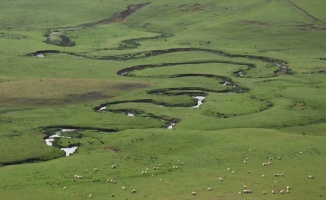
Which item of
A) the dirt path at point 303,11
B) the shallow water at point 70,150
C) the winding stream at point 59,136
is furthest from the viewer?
the dirt path at point 303,11

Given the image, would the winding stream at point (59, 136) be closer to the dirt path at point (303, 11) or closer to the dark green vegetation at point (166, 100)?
the dark green vegetation at point (166, 100)

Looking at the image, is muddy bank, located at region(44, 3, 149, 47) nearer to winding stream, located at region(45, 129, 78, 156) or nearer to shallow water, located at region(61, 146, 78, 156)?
A: winding stream, located at region(45, 129, 78, 156)

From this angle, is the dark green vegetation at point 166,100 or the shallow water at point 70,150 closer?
the dark green vegetation at point 166,100

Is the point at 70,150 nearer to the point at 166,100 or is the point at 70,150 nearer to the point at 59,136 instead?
the point at 59,136

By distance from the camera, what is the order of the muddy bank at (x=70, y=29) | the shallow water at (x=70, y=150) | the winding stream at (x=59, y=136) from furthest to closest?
the muddy bank at (x=70, y=29) < the winding stream at (x=59, y=136) < the shallow water at (x=70, y=150)

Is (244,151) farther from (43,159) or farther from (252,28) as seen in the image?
(252,28)

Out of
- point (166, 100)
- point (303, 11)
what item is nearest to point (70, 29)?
point (303, 11)

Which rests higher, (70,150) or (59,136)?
(70,150)

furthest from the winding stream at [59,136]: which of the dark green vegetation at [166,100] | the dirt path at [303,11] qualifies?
the dirt path at [303,11]

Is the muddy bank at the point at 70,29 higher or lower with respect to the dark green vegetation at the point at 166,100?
lower
